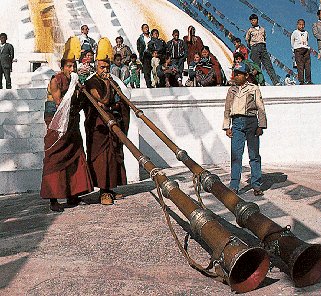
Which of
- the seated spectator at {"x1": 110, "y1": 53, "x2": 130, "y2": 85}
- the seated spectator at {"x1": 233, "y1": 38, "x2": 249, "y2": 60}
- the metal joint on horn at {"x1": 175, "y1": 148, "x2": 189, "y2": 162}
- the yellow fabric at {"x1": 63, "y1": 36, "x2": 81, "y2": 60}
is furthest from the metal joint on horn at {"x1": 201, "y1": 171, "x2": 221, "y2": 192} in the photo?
the seated spectator at {"x1": 233, "y1": 38, "x2": 249, "y2": 60}

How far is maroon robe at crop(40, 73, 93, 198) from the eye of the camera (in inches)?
→ 197

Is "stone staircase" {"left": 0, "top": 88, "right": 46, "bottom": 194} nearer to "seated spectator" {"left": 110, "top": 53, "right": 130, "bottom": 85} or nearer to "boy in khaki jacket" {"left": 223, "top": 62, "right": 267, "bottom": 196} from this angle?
"seated spectator" {"left": 110, "top": 53, "right": 130, "bottom": 85}

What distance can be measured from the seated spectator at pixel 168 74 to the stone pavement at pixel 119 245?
4333mm

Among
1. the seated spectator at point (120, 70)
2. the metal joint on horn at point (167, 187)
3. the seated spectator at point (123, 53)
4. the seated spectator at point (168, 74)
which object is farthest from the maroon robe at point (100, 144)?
the seated spectator at point (123, 53)

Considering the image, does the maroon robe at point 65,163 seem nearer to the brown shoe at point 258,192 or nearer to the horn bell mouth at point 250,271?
the brown shoe at point 258,192

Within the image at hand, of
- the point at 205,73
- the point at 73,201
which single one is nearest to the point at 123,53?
the point at 205,73

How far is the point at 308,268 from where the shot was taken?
2744mm

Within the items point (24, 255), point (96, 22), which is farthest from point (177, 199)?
point (96, 22)

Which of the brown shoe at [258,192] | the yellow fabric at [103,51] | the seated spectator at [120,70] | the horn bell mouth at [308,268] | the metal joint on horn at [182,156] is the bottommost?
the brown shoe at [258,192]

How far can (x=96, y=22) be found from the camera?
17406mm

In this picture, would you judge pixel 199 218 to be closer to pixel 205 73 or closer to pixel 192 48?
pixel 205 73

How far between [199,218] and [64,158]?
2.49 meters

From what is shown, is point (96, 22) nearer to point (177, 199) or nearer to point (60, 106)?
point (60, 106)

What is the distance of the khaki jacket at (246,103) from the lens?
5355mm
